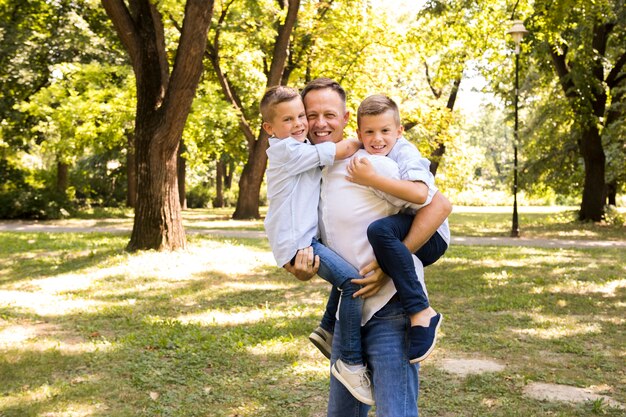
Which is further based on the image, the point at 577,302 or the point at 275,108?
the point at 577,302

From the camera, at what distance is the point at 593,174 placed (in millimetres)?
22875

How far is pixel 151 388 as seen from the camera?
5574 millimetres

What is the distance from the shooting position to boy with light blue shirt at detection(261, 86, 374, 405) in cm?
272

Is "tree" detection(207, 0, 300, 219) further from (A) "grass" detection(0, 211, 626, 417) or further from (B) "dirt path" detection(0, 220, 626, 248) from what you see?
(A) "grass" detection(0, 211, 626, 417)

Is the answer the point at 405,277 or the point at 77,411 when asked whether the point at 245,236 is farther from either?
the point at 405,277

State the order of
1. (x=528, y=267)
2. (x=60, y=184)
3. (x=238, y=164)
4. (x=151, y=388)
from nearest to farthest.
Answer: (x=151, y=388)
(x=528, y=267)
(x=60, y=184)
(x=238, y=164)

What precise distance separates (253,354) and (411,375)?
4086 mm

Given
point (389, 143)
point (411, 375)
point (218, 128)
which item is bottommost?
point (411, 375)

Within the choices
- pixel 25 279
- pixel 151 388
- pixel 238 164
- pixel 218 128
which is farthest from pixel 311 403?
pixel 238 164

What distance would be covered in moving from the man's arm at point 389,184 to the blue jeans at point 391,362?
46 centimetres

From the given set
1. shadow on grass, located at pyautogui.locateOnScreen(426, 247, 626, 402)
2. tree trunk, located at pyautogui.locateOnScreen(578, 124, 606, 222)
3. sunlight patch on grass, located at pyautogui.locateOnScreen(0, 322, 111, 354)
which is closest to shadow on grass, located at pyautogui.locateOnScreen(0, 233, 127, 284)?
sunlight patch on grass, located at pyautogui.locateOnScreen(0, 322, 111, 354)

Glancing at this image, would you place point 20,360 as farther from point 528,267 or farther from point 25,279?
point 528,267

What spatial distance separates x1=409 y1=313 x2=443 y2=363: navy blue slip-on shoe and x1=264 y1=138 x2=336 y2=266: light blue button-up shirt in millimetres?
570

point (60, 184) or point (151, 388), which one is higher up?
point (60, 184)
